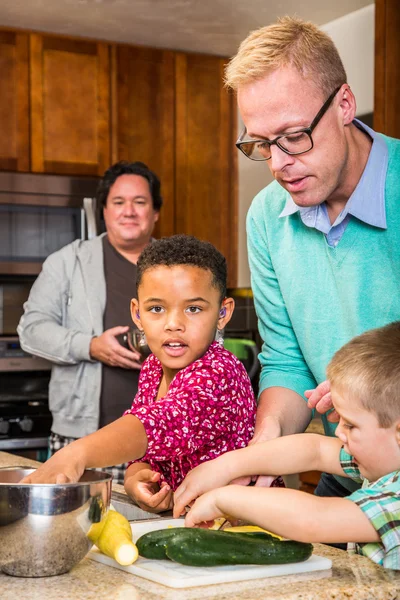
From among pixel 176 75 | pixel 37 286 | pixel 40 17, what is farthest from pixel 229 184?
pixel 37 286

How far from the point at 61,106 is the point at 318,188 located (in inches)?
107

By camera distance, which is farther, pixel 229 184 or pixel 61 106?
pixel 229 184

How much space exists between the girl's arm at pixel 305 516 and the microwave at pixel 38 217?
2743 millimetres

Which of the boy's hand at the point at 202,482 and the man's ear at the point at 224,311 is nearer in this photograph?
the boy's hand at the point at 202,482

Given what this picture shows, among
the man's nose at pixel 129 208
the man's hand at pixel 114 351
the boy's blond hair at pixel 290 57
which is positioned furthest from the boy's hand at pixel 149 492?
the man's nose at pixel 129 208

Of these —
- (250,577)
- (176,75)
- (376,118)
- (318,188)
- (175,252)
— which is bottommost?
(250,577)

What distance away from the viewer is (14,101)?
3.79 meters

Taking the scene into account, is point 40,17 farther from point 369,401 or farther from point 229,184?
point 369,401

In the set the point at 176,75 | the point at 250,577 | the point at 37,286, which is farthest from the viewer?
the point at 176,75

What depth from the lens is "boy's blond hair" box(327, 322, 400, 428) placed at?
107cm

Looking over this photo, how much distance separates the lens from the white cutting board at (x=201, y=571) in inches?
37.6

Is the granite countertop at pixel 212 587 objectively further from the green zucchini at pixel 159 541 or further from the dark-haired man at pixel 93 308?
the dark-haired man at pixel 93 308

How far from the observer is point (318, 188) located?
54.7 inches

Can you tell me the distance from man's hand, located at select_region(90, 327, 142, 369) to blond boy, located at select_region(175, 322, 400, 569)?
1.42 m
